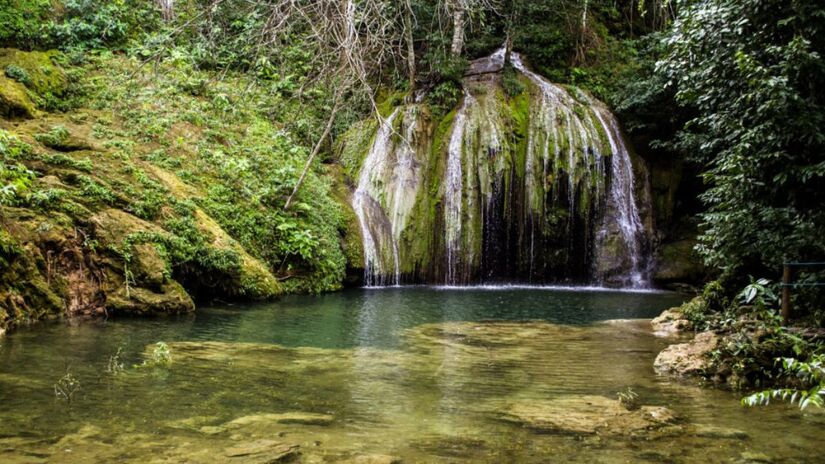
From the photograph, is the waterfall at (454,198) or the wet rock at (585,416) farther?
the waterfall at (454,198)

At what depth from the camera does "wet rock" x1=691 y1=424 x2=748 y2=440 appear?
4.29 m

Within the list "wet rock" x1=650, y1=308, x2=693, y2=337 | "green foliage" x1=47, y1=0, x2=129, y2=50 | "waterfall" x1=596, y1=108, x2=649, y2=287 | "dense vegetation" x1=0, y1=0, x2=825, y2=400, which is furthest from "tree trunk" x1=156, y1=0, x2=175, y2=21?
"wet rock" x1=650, y1=308, x2=693, y2=337

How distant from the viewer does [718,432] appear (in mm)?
4395

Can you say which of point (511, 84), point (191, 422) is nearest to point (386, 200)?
point (511, 84)

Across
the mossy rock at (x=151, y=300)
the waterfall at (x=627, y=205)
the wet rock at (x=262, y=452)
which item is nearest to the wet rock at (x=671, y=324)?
the wet rock at (x=262, y=452)

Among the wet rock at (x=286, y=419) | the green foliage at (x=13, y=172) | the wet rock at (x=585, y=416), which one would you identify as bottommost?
the wet rock at (x=585, y=416)

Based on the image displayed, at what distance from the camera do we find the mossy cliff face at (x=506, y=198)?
1648 centimetres

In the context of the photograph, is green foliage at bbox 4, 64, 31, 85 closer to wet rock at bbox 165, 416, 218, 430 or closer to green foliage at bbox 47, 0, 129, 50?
green foliage at bbox 47, 0, 129, 50

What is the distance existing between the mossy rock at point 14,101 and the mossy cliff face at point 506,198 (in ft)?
25.7

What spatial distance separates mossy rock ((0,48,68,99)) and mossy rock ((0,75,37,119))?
26.5 inches

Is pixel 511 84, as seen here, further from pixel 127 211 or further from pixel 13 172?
pixel 13 172

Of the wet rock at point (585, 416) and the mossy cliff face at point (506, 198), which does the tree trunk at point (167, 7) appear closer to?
the mossy cliff face at point (506, 198)

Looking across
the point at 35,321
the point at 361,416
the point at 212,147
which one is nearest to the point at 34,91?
the point at 212,147

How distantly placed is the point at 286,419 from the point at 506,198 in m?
13.0
